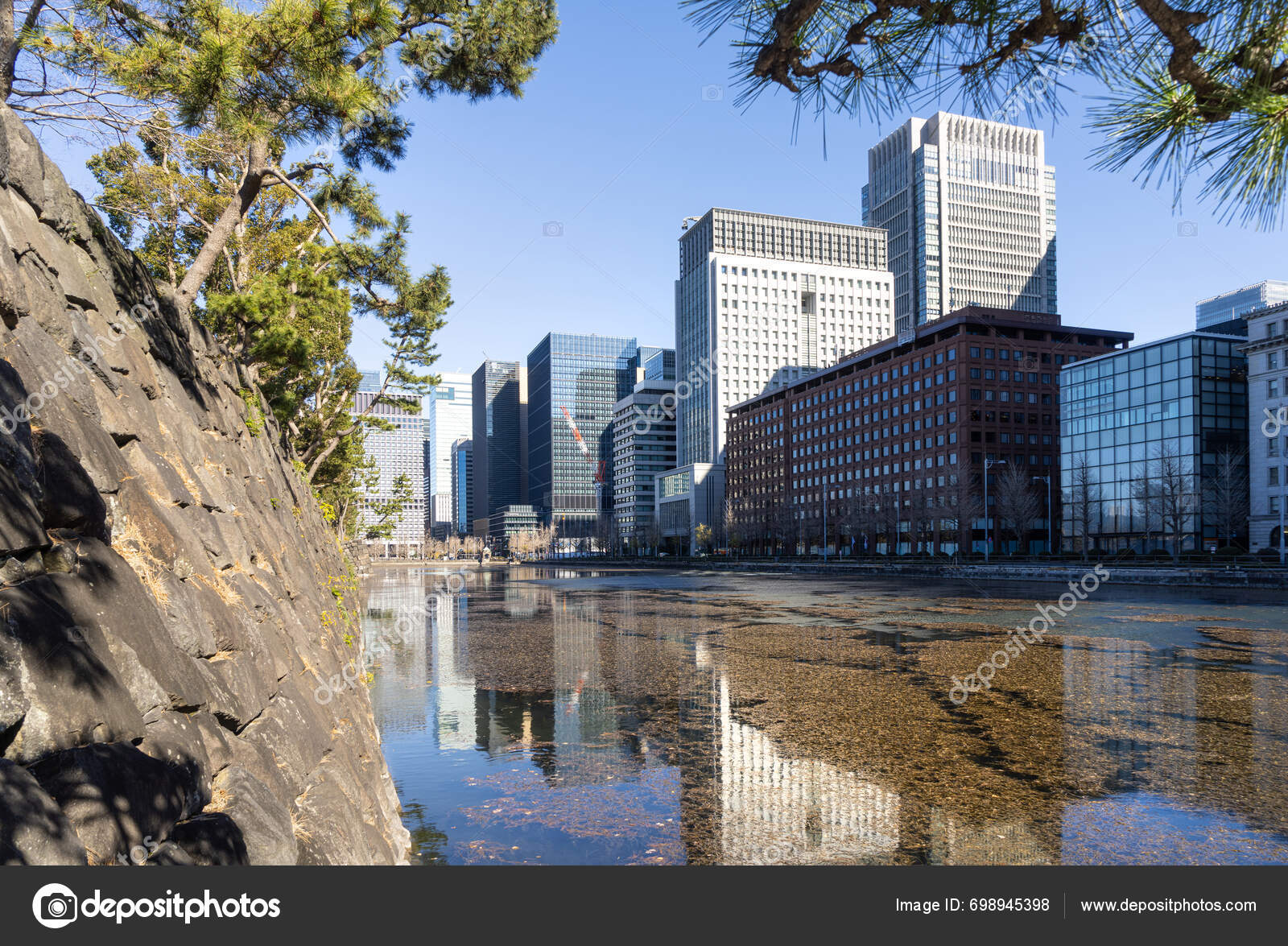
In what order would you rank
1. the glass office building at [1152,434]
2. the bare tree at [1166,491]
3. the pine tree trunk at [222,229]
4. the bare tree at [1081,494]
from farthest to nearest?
the bare tree at [1081,494]
the glass office building at [1152,434]
the bare tree at [1166,491]
the pine tree trunk at [222,229]

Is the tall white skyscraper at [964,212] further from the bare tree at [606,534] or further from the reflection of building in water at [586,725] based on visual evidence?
the reflection of building in water at [586,725]

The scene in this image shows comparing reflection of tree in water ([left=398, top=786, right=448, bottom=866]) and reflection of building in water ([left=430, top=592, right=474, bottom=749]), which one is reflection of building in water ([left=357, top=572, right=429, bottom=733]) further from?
reflection of tree in water ([left=398, top=786, right=448, bottom=866])

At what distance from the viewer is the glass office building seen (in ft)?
265

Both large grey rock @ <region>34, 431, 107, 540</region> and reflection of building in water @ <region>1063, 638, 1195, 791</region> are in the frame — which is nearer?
large grey rock @ <region>34, 431, 107, 540</region>

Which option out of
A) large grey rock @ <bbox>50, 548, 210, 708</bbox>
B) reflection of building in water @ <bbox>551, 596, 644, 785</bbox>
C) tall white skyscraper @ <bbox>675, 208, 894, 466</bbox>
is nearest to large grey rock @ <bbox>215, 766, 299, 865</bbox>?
large grey rock @ <bbox>50, 548, 210, 708</bbox>

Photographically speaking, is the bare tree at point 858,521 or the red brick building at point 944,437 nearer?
the red brick building at point 944,437

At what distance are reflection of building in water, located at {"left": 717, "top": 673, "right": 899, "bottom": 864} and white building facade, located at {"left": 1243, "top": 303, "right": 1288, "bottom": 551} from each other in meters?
86.6

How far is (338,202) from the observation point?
57.1ft

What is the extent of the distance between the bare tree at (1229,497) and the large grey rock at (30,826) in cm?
8125

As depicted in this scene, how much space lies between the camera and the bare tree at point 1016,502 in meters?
84.9

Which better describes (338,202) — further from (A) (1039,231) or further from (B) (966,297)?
(A) (1039,231)

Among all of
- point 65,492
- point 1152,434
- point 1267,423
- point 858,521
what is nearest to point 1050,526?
point 1152,434

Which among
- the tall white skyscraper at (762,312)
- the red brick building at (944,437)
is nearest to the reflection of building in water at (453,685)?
the red brick building at (944,437)

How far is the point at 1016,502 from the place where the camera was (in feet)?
279
